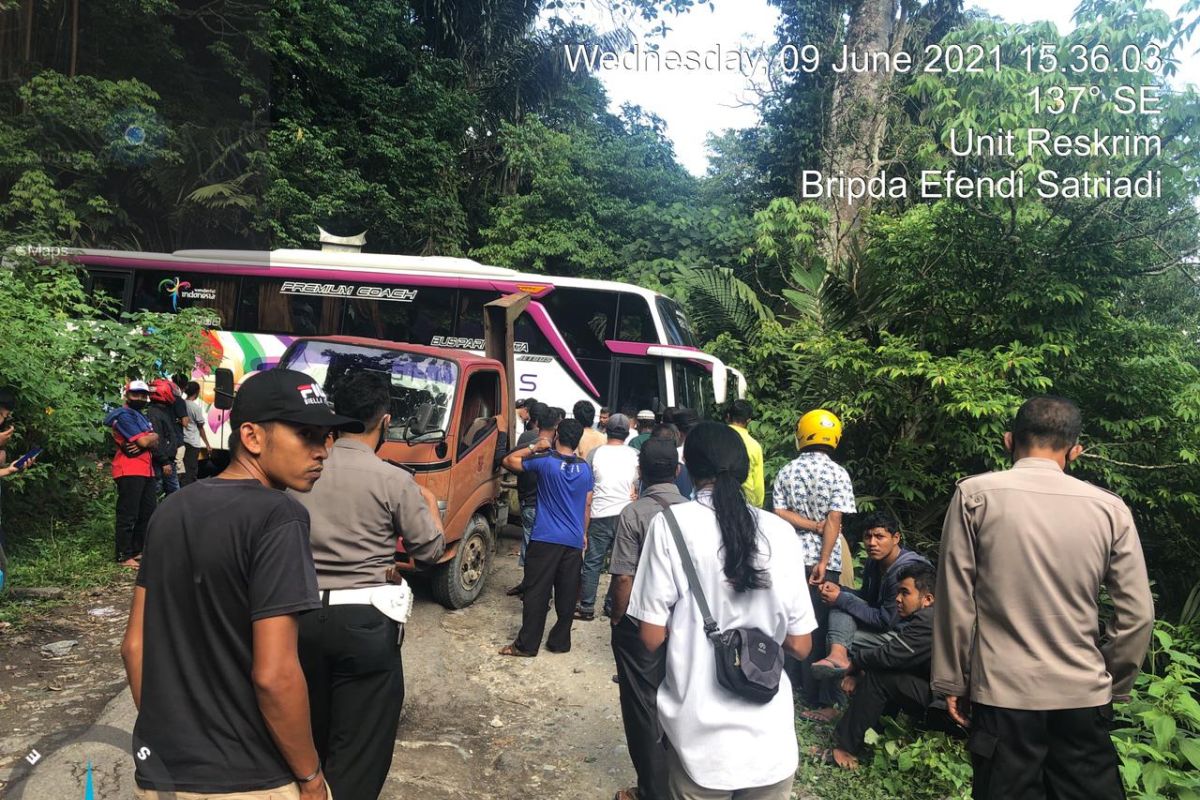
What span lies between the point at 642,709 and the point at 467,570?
Result: 12.3 feet

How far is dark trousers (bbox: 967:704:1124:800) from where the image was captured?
2789 mm

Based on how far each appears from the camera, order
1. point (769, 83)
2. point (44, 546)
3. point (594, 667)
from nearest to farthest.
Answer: point (594, 667), point (44, 546), point (769, 83)

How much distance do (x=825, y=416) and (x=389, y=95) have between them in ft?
59.5

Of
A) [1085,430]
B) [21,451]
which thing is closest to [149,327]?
[21,451]

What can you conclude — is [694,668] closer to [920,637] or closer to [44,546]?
[920,637]

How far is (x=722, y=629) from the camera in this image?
2.54 metres

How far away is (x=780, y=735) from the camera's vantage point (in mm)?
2525

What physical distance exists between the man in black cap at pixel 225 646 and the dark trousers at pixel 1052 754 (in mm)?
Result: 2140

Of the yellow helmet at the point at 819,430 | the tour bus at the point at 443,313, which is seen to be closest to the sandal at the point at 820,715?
the yellow helmet at the point at 819,430

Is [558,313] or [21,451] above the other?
[558,313]

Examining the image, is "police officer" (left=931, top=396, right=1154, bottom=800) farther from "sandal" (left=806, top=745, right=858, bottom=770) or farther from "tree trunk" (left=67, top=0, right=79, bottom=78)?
"tree trunk" (left=67, top=0, right=79, bottom=78)

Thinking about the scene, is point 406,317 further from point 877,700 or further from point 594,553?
point 877,700

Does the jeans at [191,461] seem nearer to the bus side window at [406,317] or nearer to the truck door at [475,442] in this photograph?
the bus side window at [406,317]

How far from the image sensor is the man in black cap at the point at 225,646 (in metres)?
1.89
